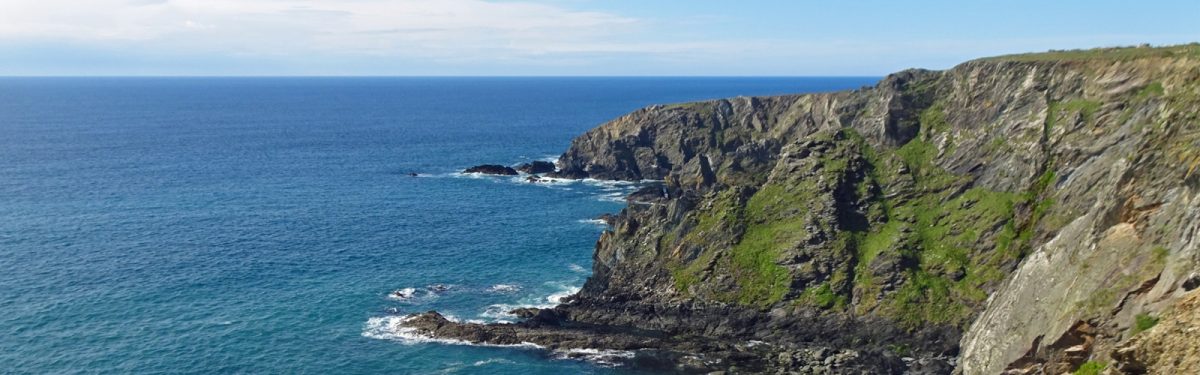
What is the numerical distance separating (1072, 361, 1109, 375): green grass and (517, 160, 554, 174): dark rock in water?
143 m

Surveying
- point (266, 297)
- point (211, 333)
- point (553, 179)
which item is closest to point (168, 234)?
point (266, 297)

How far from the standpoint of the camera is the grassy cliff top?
285 feet

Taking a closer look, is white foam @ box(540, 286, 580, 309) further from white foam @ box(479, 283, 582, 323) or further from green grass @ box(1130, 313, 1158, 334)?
green grass @ box(1130, 313, 1158, 334)

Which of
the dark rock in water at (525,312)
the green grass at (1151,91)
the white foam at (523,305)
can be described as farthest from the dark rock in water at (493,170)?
the green grass at (1151,91)

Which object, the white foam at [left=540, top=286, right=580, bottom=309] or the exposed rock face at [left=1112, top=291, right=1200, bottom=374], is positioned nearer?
the exposed rock face at [left=1112, top=291, right=1200, bottom=374]

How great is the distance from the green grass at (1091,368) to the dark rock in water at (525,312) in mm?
52944

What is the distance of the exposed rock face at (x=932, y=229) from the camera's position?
207 feet

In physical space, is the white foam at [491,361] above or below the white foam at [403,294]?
below

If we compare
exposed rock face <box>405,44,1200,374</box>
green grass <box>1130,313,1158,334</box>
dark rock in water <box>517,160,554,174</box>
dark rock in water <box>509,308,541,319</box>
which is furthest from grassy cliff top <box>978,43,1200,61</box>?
dark rock in water <box>517,160,554,174</box>

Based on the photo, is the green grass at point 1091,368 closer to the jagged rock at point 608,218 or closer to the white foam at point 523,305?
the white foam at point 523,305

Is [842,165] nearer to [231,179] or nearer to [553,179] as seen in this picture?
[553,179]

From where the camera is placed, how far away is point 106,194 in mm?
153750

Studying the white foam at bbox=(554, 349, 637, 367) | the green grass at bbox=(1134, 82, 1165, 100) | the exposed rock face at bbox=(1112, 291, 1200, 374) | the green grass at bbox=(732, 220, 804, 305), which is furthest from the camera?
the green grass at bbox=(732, 220, 804, 305)

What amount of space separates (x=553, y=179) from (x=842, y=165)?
84.9m
